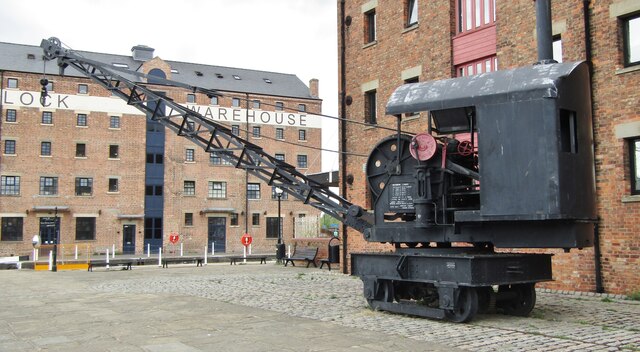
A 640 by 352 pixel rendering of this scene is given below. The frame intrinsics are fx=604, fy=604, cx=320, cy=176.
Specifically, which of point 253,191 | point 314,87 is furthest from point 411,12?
point 314,87

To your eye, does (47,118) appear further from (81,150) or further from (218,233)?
(218,233)

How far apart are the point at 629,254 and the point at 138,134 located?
4022 cm

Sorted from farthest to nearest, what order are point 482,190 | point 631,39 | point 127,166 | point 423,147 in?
point 127,166 < point 631,39 < point 423,147 < point 482,190

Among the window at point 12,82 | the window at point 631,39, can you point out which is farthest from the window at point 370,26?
the window at point 12,82

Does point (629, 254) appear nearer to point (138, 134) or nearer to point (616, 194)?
point (616, 194)

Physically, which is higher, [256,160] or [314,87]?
[314,87]

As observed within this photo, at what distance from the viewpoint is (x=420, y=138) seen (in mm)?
9828

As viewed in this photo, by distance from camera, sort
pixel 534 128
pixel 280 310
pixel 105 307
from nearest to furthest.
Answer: pixel 534 128 → pixel 280 310 → pixel 105 307

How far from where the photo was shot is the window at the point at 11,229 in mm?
41844

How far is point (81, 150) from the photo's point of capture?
44875 mm

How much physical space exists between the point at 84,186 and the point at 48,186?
2.42 metres

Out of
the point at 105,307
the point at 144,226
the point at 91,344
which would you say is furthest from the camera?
the point at 144,226

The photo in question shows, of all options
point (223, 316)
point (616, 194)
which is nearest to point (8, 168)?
point (223, 316)

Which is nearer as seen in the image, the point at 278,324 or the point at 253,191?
the point at 278,324
